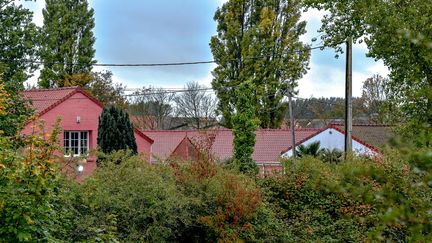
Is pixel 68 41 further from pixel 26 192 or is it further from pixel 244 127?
pixel 26 192

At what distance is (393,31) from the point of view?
662 inches

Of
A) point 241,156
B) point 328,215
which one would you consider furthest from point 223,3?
point 328,215

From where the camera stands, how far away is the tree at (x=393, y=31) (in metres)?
17.1

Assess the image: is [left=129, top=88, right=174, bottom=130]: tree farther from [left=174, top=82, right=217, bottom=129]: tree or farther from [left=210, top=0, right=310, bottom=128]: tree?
[left=210, top=0, right=310, bottom=128]: tree

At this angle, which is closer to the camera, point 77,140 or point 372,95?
point 77,140

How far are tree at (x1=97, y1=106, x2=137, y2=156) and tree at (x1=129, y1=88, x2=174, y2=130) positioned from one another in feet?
78.2

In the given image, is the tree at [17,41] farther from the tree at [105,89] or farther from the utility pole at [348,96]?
the tree at [105,89]

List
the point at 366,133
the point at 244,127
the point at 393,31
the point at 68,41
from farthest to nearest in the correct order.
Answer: the point at 68,41
the point at 366,133
the point at 244,127
the point at 393,31

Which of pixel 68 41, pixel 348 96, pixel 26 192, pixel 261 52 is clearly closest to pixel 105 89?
pixel 68 41

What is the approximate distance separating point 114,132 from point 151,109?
85.7 feet

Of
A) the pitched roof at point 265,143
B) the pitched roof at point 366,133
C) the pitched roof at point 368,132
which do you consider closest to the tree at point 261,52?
the pitched roof at point 265,143

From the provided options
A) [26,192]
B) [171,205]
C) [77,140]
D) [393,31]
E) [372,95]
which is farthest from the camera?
[372,95]

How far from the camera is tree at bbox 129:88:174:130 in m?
44.5

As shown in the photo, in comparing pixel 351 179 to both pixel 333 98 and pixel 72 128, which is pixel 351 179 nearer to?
pixel 72 128
